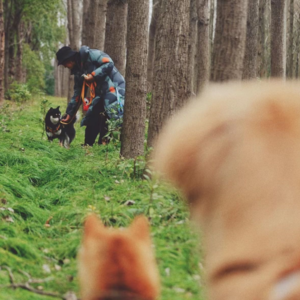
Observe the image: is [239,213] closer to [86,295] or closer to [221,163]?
[221,163]

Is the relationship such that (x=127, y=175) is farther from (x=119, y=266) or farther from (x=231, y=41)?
(x=119, y=266)

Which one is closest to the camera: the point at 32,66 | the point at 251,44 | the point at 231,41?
the point at 231,41

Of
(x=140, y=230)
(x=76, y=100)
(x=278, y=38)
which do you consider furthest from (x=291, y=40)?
(x=140, y=230)

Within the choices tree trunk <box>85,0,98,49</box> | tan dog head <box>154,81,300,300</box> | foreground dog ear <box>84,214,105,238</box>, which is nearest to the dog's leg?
tree trunk <box>85,0,98,49</box>

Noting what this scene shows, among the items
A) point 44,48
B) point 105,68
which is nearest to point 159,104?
point 105,68

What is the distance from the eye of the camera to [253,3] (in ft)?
34.8

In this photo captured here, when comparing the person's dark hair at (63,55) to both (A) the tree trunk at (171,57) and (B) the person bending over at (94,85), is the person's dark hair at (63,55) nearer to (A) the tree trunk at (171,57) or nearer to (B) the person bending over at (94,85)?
(B) the person bending over at (94,85)

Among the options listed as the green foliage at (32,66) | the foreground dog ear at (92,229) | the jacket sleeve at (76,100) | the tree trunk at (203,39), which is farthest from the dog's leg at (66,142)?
the green foliage at (32,66)

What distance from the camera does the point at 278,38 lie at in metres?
10.1

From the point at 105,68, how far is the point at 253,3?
13.1ft

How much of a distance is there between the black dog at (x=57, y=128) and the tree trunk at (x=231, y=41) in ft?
21.1

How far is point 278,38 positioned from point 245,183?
30.9 ft

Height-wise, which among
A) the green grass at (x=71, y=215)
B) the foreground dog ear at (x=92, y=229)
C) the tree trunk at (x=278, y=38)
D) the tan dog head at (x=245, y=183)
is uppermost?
the tree trunk at (x=278, y=38)

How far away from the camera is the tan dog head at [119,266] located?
1.65 metres
